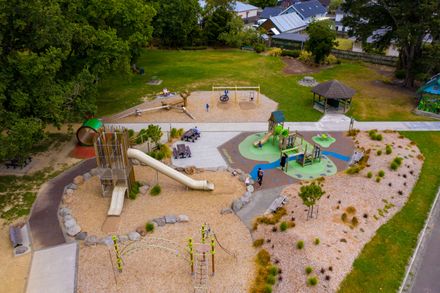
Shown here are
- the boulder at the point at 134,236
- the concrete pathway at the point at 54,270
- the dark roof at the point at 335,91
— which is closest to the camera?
the concrete pathway at the point at 54,270

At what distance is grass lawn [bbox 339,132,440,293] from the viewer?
17.2 metres

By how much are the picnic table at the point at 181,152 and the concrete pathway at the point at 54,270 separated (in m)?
10.6

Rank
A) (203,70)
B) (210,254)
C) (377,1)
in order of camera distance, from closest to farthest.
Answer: (210,254) < (377,1) < (203,70)

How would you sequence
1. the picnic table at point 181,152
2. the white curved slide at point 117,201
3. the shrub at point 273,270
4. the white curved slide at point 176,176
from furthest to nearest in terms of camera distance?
the picnic table at point 181,152
the white curved slide at point 176,176
the white curved slide at point 117,201
the shrub at point 273,270

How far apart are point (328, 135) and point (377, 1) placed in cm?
2042

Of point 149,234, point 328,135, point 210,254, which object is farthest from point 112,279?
point 328,135

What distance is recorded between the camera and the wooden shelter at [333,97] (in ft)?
116

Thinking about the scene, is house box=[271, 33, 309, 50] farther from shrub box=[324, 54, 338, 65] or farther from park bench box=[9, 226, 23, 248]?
park bench box=[9, 226, 23, 248]

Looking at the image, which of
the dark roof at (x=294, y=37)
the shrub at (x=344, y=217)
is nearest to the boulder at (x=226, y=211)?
the shrub at (x=344, y=217)

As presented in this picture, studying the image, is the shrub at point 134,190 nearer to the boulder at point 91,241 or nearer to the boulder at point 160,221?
the boulder at point 160,221

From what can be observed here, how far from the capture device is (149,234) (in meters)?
20.4

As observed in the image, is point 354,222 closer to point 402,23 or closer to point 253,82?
point 402,23

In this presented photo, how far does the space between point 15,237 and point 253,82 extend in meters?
32.9

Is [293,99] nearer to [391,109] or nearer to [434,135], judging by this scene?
[391,109]
